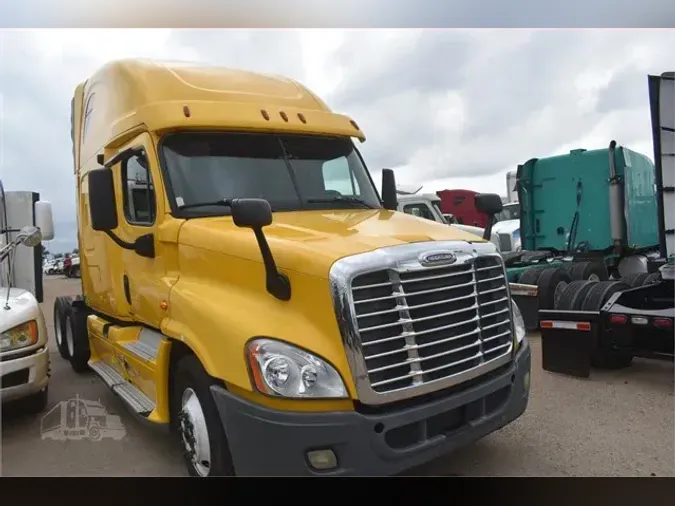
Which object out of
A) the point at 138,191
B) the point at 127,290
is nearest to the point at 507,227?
the point at 127,290

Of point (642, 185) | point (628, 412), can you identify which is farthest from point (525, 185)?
point (628, 412)

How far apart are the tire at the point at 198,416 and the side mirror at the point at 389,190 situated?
82.0 inches

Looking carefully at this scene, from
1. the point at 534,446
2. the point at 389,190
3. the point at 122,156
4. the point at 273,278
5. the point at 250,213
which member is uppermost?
the point at 122,156

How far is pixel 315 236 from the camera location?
120 inches

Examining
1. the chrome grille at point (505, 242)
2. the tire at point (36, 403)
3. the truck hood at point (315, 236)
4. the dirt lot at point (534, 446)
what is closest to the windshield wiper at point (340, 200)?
the truck hood at point (315, 236)

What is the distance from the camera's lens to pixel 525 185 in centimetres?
905

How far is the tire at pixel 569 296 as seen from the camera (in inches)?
234

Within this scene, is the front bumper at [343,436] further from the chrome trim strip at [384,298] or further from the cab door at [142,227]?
the cab door at [142,227]

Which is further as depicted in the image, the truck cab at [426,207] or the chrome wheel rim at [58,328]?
the truck cab at [426,207]

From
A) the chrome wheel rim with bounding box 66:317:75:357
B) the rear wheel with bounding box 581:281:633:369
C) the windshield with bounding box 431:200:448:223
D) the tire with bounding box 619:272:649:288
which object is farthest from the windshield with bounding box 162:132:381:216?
the windshield with bounding box 431:200:448:223

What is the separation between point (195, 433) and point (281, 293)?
0.95 metres

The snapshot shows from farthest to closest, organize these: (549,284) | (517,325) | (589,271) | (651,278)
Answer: (589,271)
(549,284)
(651,278)
(517,325)

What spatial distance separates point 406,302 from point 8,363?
3.06 m

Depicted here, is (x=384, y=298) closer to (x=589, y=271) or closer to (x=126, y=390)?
(x=126, y=390)
